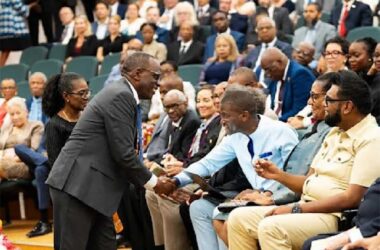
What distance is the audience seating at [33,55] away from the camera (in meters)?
11.5

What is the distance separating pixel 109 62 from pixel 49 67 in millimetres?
847

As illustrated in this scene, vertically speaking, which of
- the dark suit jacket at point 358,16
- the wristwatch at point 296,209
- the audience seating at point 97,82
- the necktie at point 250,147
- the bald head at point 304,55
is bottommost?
the audience seating at point 97,82

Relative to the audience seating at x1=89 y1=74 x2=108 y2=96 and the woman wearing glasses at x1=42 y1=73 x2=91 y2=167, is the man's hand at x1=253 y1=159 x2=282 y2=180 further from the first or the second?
the audience seating at x1=89 y1=74 x2=108 y2=96

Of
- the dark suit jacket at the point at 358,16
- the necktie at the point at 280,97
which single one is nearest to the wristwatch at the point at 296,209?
the necktie at the point at 280,97

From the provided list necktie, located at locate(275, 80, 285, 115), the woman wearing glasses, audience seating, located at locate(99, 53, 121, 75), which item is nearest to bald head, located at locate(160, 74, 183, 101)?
necktie, located at locate(275, 80, 285, 115)

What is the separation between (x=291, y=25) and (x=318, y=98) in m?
4.80

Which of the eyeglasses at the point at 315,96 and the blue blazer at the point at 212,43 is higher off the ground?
the eyeglasses at the point at 315,96

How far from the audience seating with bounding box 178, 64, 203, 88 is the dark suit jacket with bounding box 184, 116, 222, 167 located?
9.34 ft

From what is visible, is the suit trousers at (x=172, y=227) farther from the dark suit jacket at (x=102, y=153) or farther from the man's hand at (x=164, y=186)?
the dark suit jacket at (x=102, y=153)

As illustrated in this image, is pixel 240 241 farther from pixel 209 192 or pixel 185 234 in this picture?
pixel 185 234

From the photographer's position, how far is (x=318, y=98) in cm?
502

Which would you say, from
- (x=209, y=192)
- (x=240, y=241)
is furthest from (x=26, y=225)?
(x=240, y=241)

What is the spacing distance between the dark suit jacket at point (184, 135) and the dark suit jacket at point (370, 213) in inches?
90.9

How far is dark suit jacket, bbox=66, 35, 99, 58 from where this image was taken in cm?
1096
